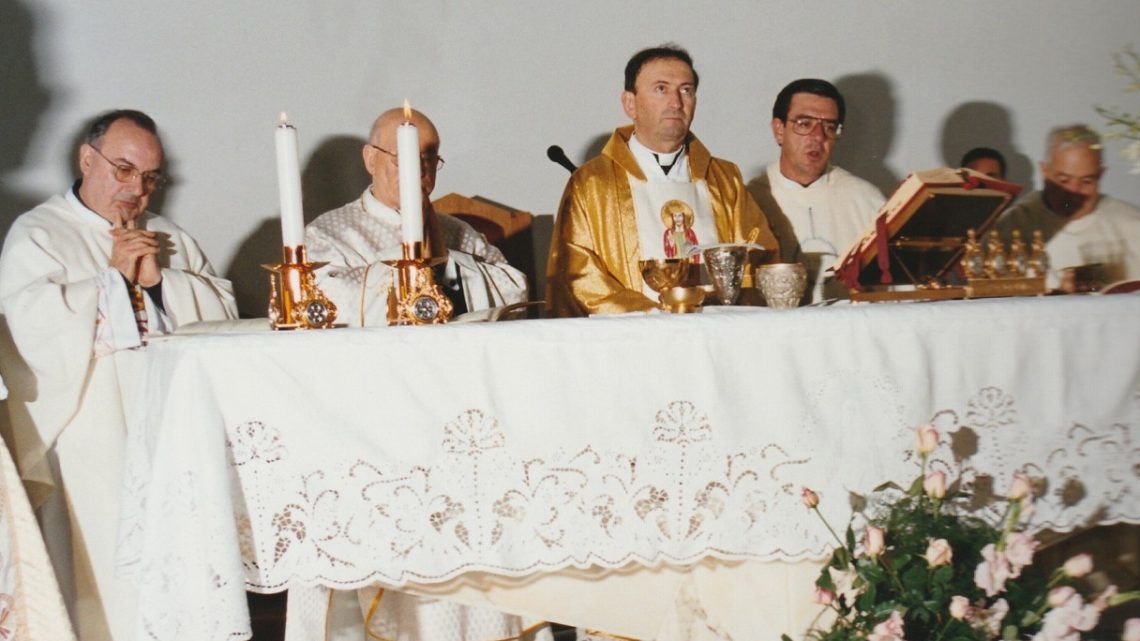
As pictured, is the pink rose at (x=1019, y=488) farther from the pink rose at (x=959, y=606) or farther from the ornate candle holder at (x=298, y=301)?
the ornate candle holder at (x=298, y=301)

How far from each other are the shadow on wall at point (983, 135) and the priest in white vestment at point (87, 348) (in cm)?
348

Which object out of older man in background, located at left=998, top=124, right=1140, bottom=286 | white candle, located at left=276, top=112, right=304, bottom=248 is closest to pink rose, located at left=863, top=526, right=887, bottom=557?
white candle, located at left=276, top=112, right=304, bottom=248

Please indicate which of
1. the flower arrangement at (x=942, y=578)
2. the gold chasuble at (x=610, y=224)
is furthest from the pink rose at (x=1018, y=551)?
the gold chasuble at (x=610, y=224)

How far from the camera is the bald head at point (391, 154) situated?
3.84m

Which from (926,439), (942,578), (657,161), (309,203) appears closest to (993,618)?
(942,578)

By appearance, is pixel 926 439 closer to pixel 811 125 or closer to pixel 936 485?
pixel 936 485

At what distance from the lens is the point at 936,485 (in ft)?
6.98

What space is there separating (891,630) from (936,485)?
0.90 ft

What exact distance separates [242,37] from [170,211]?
0.75 meters

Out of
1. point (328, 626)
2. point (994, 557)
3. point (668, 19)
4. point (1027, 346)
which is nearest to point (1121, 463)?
point (1027, 346)

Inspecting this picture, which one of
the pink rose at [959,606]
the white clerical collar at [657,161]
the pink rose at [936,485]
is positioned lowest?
the pink rose at [959,606]

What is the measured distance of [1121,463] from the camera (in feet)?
7.98

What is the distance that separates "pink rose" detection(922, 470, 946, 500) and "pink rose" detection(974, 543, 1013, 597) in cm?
12

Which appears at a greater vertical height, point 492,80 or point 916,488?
point 492,80
